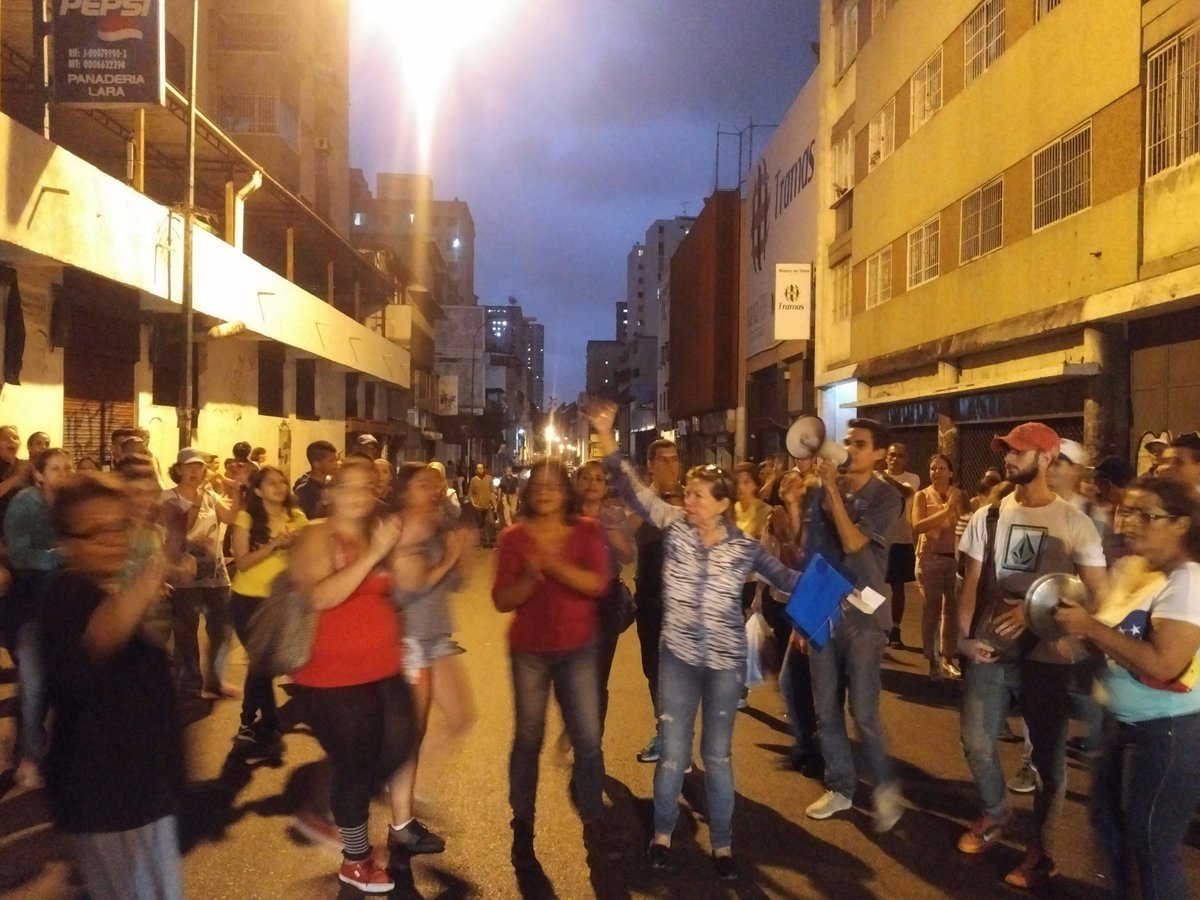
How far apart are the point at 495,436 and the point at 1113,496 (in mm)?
74825

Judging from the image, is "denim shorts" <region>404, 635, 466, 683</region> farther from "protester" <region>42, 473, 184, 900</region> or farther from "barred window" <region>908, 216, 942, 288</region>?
"barred window" <region>908, 216, 942, 288</region>

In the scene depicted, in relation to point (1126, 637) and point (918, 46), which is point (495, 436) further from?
point (1126, 637)

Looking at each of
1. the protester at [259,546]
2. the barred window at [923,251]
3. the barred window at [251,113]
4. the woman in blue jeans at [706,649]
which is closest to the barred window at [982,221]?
the barred window at [923,251]

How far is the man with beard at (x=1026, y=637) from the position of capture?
4.53m

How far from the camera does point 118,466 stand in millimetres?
6789

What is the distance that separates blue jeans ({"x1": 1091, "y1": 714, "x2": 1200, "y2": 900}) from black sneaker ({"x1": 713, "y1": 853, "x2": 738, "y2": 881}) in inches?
66.6

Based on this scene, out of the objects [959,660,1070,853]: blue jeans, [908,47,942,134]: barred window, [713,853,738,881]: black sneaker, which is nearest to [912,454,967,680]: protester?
[959,660,1070,853]: blue jeans

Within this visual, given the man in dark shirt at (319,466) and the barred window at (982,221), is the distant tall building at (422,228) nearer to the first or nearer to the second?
the barred window at (982,221)

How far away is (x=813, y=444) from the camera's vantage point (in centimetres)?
560

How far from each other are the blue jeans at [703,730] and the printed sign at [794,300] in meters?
24.1

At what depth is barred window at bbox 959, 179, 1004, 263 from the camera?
56.8 feet

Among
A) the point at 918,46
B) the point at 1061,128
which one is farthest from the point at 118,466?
the point at 918,46

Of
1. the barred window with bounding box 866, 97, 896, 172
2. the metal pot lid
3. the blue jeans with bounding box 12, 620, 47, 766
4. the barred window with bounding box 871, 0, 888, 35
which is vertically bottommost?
the blue jeans with bounding box 12, 620, 47, 766

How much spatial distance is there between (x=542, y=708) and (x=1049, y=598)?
2.26m
